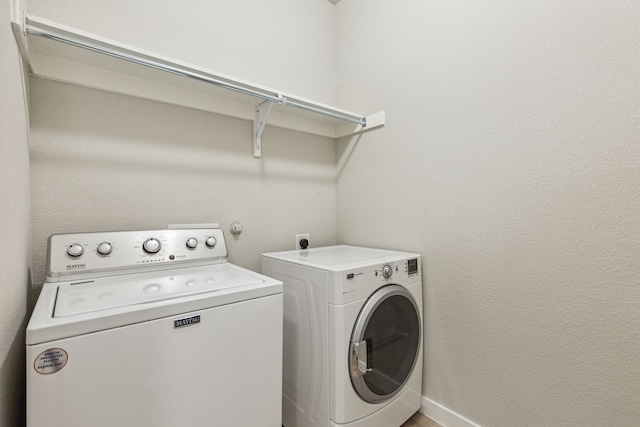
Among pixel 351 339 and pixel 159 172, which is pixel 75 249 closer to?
pixel 159 172

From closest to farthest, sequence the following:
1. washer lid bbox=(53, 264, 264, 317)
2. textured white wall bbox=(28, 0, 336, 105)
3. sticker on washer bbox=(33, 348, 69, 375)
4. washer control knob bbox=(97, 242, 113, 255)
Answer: sticker on washer bbox=(33, 348, 69, 375) < washer lid bbox=(53, 264, 264, 317) < washer control knob bbox=(97, 242, 113, 255) < textured white wall bbox=(28, 0, 336, 105)

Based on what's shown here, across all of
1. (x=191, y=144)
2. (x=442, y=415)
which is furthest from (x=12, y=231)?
(x=442, y=415)

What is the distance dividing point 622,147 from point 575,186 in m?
0.17

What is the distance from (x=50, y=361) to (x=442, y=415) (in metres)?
1.63

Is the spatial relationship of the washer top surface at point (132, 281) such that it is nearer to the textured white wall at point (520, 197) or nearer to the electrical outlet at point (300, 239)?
the electrical outlet at point (300, 239)

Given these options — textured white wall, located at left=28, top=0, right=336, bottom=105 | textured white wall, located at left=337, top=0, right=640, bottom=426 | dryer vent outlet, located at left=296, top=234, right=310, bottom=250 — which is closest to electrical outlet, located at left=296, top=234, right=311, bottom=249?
dryer vent outlet, located at left=296, top=234, right=310, bottom=250

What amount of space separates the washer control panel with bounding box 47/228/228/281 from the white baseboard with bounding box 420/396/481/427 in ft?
4.35

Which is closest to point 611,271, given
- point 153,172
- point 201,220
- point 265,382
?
point 265,382

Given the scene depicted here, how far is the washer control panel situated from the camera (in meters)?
1.05

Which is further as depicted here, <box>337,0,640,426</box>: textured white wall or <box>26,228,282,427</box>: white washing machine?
<box>337,0,640,426</box>: textured white wall

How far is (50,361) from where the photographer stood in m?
0.65

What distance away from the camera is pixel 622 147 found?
3.16ft

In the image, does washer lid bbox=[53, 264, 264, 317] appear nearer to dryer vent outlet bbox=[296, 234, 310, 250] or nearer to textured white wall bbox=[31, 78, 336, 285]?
textured white wall bbox=[31, 78, 336, 285]

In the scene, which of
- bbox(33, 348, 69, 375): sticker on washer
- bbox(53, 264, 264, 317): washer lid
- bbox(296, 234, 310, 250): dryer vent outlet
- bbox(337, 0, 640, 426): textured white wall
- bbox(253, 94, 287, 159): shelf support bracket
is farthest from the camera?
bbox(296, 234, 310, 250): dryer vent outlet
